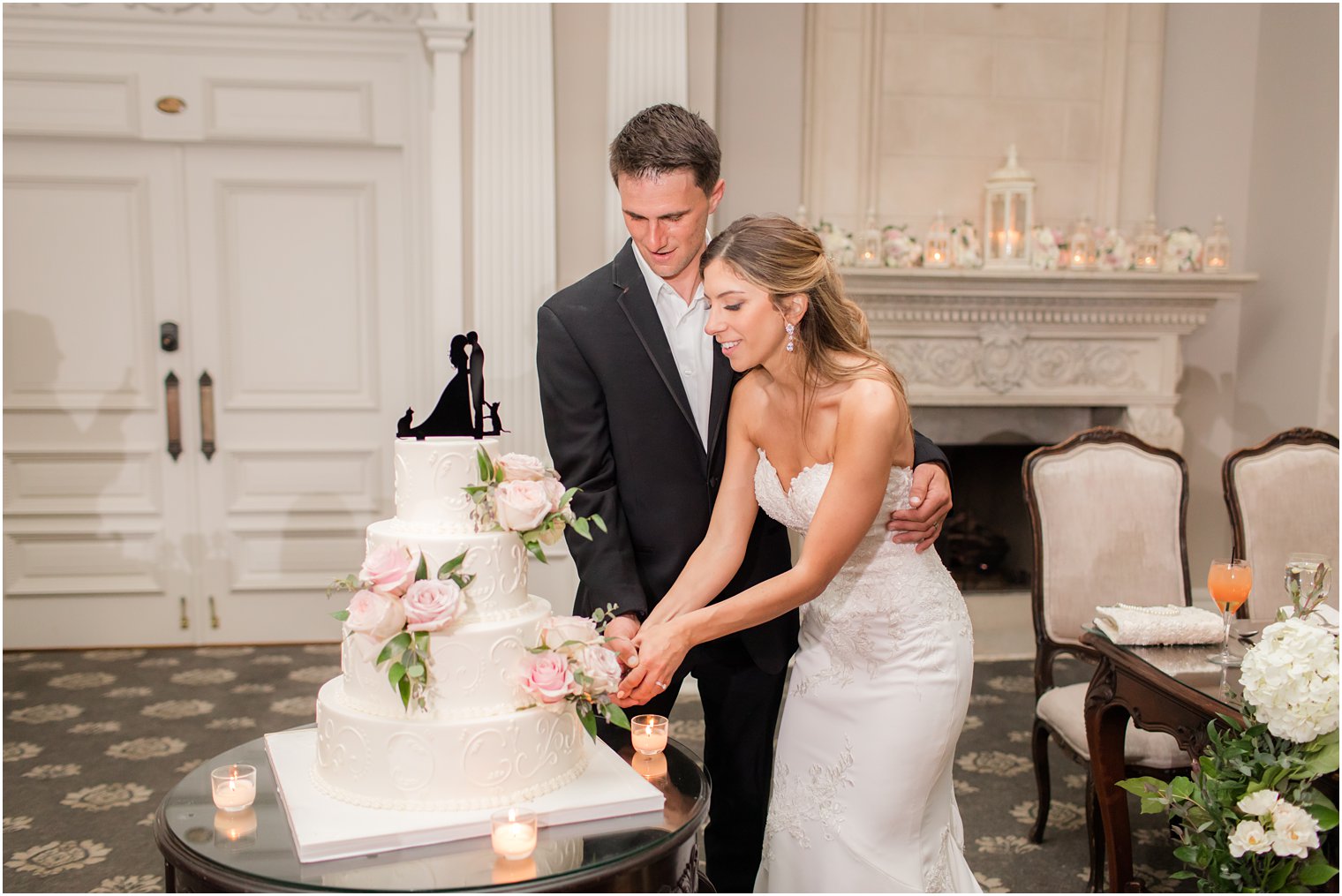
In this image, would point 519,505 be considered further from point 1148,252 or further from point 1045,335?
point 1148,252

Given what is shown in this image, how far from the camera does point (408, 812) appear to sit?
1.60 meters

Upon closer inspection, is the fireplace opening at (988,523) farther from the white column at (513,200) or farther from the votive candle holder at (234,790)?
the votive candle holder at (234,790)

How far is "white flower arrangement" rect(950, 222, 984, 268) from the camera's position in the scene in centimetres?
518

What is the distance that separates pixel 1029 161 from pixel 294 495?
14.0 feet

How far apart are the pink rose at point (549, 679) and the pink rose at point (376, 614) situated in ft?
0.72

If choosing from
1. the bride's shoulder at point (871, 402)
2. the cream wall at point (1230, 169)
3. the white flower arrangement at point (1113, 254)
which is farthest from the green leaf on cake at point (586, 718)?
the white flower arrangement at point (1113, 254)

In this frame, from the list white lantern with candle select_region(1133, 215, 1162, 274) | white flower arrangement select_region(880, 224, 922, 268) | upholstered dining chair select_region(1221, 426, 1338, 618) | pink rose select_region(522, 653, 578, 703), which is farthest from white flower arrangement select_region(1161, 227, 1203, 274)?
pink rose select_region(522, 653, 578, 703)

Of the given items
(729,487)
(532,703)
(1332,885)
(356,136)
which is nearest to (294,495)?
(356,136)

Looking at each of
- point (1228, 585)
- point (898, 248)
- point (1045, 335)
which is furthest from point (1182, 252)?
point (1228, 585)

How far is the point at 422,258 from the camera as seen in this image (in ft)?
17.0

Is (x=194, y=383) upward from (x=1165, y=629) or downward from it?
upward

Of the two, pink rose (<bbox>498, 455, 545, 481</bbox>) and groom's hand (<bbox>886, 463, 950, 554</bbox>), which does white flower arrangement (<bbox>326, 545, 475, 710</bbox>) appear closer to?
pink rose (<bbox>498, 455, 545, 481</bbox>)

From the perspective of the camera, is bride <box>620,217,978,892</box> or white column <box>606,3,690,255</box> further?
white column <box>606,3,690,255</box>

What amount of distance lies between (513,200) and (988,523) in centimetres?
322
